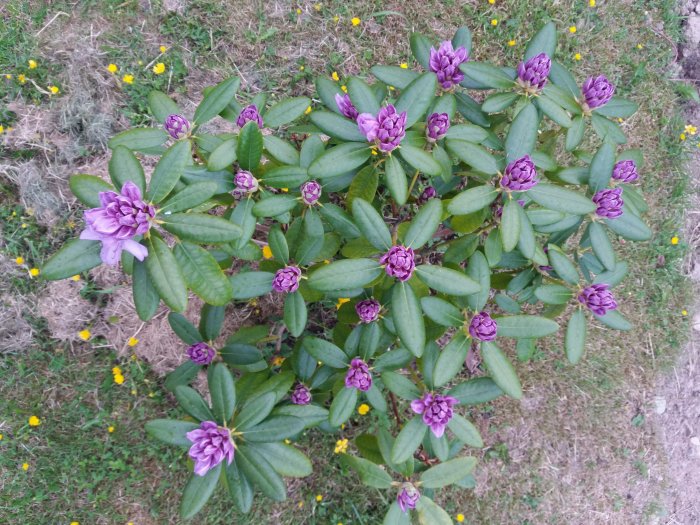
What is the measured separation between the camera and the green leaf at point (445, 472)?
219 centimetres

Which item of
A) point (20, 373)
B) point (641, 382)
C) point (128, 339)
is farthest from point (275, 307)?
point (641, 382)

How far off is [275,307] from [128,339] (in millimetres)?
963

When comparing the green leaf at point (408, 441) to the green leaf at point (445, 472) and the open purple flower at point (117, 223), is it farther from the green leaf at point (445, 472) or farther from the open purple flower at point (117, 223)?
the open purple flower at point (117, 223)

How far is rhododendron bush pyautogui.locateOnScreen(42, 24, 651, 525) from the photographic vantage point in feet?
5.43

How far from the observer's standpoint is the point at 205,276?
1.65 metres

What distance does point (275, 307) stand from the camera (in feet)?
11.0

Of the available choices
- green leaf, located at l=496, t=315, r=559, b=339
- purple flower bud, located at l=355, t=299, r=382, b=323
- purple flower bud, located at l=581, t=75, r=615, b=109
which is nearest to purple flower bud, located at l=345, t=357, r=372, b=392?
purple flower bud, located at l=355, t=299, r=382, b=323

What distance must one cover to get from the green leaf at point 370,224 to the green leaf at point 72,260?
32.5 inches

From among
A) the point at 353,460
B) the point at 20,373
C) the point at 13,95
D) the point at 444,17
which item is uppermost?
the point at 444,17

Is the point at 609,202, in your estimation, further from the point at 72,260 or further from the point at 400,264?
the point at 72,260

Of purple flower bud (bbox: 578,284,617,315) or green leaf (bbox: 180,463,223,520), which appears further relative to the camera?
purple flower bud (bbox: 578,284,617,315)

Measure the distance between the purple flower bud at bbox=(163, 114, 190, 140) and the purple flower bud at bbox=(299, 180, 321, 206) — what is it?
51 cm

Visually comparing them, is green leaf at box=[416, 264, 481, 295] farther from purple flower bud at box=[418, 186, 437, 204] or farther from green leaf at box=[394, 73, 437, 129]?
purple flower bud at box=[418, 186, 437, 204]

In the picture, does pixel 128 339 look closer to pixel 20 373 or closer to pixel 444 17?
pixel 20 373
